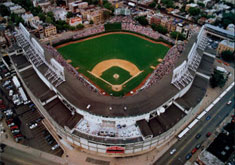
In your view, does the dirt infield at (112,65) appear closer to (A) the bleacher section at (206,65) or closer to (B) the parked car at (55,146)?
(A) the bleacher section at (206,65)

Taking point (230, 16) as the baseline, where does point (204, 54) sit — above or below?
below

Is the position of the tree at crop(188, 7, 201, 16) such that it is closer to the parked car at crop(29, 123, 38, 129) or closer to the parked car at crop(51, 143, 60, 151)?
the parked car at crop(29, 123, 38, 129)

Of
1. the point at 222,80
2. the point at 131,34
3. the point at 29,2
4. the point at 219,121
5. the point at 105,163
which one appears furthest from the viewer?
the point at 29,2

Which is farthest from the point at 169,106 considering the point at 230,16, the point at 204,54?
the point at 230,16

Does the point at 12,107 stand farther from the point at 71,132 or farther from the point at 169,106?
the point at 169,106

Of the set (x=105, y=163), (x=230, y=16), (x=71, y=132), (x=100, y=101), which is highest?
(x=230, y=16)

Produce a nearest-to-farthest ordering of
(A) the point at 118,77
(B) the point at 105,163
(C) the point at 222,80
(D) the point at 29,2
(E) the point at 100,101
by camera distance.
Answer: (B) the point at 105,163
(E) the point at 100,101
(C) the point at 222,80
(A) the point at 118,77
(D) the point at 29,2

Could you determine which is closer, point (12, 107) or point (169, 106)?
point (169, 106)

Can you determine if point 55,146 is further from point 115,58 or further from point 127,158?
point 115,58
